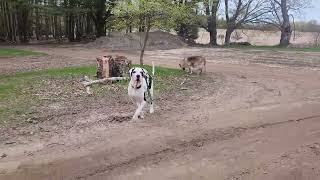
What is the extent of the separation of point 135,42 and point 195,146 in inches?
977

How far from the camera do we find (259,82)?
15711mm

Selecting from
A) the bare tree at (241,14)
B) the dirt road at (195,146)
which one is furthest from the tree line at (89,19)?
the dirt road at (195,146)

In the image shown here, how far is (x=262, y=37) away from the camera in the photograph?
38.1m

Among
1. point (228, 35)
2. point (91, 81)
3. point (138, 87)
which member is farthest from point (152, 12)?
point (228, 35)

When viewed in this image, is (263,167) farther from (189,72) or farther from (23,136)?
(189,72)

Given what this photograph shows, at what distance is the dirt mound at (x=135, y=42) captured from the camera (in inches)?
1232

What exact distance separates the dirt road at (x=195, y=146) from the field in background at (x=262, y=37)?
24.1m

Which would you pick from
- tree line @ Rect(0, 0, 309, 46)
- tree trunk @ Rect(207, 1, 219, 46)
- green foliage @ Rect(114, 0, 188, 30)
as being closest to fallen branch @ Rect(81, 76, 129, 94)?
green foliage @ Rect(114, 0, 188, 30)

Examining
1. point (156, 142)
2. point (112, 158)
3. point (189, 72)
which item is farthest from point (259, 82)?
point (112, 158)

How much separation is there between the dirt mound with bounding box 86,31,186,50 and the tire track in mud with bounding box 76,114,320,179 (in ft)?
71.6

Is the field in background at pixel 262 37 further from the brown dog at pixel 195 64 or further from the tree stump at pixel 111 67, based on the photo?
the tree stump at pixel 111 67

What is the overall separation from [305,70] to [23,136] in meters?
12.9

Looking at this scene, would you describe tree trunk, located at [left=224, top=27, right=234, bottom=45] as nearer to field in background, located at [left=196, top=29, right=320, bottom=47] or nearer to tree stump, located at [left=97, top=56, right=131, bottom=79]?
field in background, located at [left=196, top=29, right=320, bottom=47]

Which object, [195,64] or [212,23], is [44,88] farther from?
[212,23]
